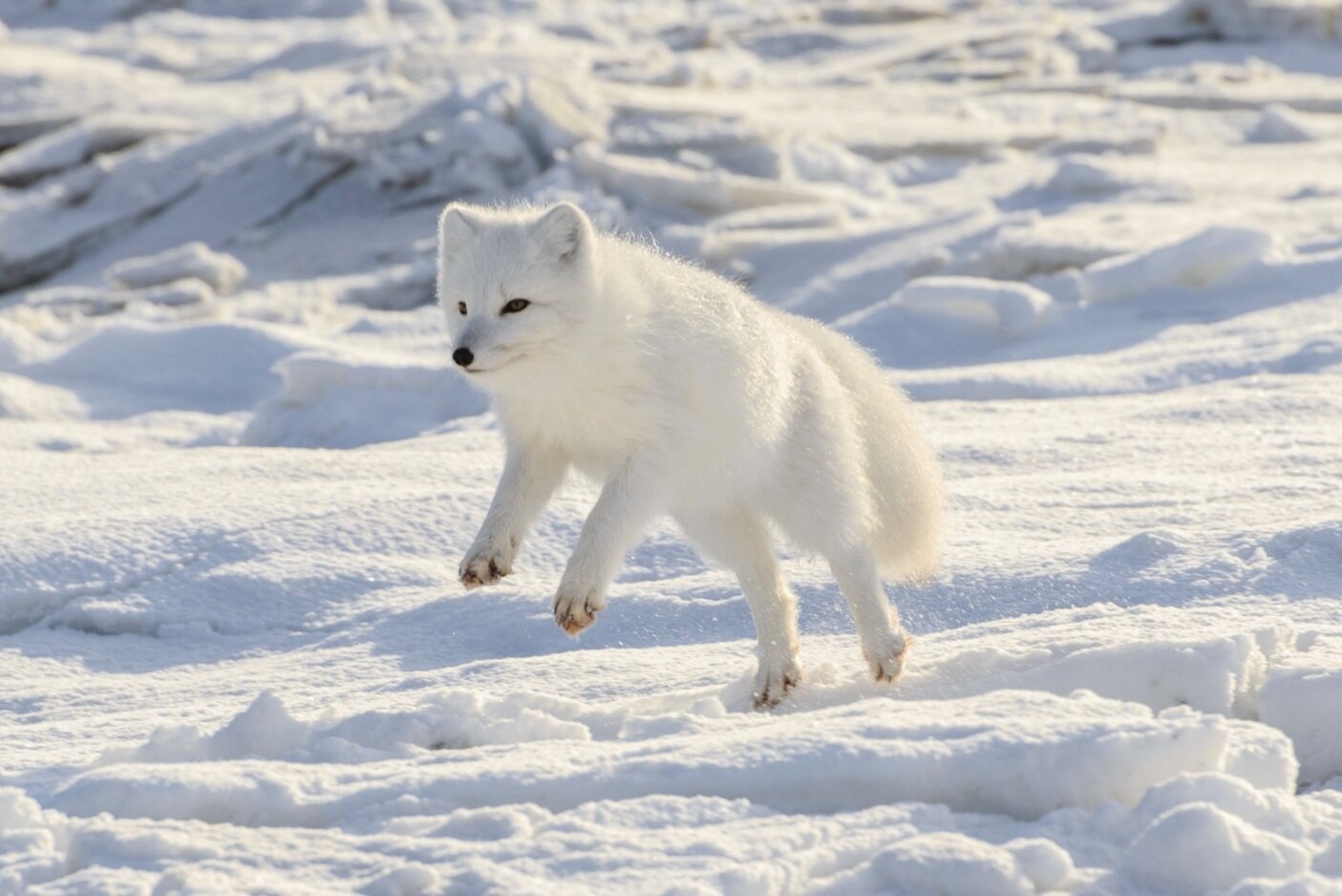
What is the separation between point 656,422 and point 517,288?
39 cm

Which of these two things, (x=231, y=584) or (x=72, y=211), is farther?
(x=72, y=211)

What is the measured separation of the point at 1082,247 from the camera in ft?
26.1

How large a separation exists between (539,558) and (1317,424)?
2350mm

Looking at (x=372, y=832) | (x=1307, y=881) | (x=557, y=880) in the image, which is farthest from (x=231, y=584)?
(x=1307, y=881)

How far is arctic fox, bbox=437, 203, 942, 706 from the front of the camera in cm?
339

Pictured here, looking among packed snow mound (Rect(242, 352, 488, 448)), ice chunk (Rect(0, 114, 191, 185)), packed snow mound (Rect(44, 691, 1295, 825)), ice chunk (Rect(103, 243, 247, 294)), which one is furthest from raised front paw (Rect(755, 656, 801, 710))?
ice chunk (Rect(0, 114, 191, 185))

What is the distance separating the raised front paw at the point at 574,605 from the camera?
3.29m

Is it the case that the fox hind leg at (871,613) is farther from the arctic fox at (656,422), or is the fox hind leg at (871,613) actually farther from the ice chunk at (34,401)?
the ice chunk at (34,401)

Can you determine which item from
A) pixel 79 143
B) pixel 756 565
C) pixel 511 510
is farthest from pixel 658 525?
pixel 79 143

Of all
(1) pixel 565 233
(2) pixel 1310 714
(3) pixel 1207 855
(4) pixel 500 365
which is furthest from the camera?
(1) pixel 565 233

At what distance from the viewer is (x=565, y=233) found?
3.52 m

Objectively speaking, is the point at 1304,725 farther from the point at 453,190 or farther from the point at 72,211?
the point at 72,211

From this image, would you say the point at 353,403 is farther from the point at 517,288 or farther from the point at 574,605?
the point at 574,605

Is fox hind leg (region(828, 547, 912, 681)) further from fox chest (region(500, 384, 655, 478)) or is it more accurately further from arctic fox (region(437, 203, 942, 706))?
fox chest (region(500, 384, 655, 478))
